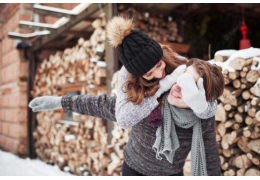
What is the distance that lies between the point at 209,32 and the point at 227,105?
7.72 ft

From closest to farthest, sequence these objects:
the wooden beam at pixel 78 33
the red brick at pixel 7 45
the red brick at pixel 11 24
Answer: the wooden beam at pixel 78 33
the red brick at pixel 11 24
the red brick at pixel 7 45

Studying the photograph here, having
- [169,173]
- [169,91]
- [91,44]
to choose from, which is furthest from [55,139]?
[169,91]

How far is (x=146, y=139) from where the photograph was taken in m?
1.25

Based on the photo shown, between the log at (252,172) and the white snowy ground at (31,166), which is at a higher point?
the log at (252,172)

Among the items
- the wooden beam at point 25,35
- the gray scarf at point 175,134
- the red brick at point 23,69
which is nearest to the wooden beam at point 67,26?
the wooden beam at point 25,35

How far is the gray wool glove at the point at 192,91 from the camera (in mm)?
931

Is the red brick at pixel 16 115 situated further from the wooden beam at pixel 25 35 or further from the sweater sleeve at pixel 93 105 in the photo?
the sweater sleeve at pixel 93 105

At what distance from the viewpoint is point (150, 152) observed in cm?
127

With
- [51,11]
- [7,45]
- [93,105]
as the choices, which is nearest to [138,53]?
[93,105]

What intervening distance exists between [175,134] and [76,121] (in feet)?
7.63

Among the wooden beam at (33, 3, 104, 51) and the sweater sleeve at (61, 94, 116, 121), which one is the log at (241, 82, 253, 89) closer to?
the sweater sleeve at (61, 94, 116, 121)

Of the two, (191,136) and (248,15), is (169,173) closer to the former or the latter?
(191,136)

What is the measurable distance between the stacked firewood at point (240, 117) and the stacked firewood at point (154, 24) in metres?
1.59

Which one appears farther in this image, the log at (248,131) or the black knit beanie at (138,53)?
the log at (248,131)
